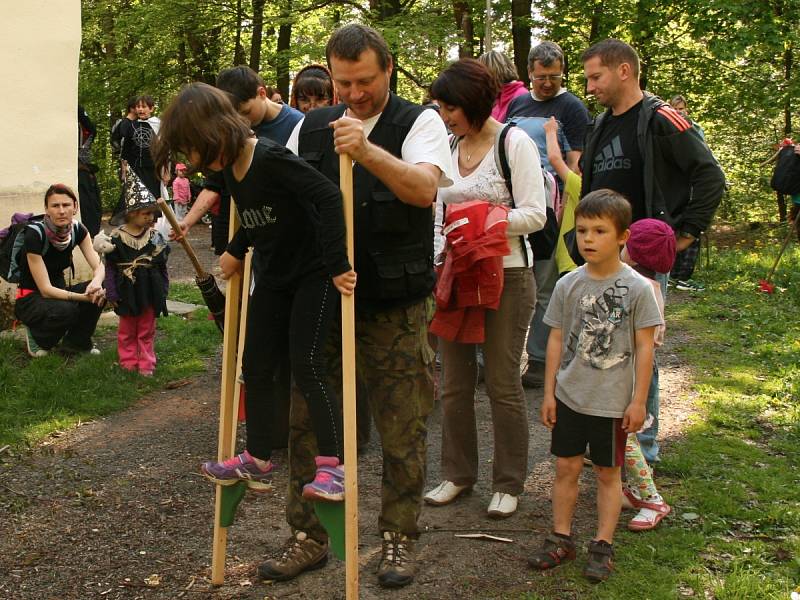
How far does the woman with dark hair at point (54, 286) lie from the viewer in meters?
7.35

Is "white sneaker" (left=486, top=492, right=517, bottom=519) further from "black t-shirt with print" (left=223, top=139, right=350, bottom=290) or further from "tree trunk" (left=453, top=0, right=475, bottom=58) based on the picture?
"tree trunk" (left=453, top=0, right=475, bottom=58)

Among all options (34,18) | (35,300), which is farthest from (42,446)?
(34,18)

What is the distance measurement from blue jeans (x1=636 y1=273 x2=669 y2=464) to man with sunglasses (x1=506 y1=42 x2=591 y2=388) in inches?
76.4

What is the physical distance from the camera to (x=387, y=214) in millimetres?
3494

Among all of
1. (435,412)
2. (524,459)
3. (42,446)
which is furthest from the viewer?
(435,412)

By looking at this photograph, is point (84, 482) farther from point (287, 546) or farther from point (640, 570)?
point (640, 570)

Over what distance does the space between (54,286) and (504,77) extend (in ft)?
12.9

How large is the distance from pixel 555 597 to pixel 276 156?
202 cm

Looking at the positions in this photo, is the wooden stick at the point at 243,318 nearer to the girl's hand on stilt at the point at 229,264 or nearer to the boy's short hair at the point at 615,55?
the girl's hand on stilt at the point at 229,264

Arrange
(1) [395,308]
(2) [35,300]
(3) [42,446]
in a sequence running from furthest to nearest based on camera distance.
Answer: (2) [35,300], (3) [42,446], (1) [395,308]

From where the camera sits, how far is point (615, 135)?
15.7ft

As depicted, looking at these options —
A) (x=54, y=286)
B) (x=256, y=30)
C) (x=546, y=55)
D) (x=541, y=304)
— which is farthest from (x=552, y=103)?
(x=256, y=30)

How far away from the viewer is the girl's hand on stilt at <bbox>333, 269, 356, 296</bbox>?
3.27 m

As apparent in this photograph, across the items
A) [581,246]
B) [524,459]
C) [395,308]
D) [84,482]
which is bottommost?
[84,482]
